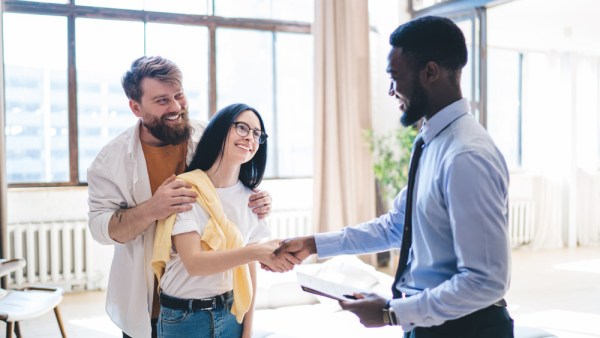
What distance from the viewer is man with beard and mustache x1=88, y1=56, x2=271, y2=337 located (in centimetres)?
175

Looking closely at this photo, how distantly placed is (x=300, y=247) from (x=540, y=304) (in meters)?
3.39

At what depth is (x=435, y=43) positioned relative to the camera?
126 centimetres

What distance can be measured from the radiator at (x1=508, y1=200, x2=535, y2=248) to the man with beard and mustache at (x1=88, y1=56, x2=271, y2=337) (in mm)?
5785

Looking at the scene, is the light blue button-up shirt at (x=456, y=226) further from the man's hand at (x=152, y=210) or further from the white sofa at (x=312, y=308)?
the white sofa at (x=312, y=308)

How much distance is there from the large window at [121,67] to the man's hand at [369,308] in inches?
170

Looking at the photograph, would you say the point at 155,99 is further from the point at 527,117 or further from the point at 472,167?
the point at 527,117

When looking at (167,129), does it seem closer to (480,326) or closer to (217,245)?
(217,245)

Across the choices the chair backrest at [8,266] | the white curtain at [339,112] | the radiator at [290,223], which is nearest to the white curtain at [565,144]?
the white curtain at [339,112]

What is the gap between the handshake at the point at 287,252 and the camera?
1.68 m

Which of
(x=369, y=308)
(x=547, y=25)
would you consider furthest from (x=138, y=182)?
(x=547, y=25)

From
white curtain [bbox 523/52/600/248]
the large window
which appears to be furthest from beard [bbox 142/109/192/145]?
white curtain [bbox 523/52/600/248]

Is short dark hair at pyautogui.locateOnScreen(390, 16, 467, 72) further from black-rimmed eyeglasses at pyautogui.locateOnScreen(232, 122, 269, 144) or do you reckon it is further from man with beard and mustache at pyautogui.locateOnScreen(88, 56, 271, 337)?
man with beard and mustache at pyautogui.locateOnScreen(88, 56, 271, 337)

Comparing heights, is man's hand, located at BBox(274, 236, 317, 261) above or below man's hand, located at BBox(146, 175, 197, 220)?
below

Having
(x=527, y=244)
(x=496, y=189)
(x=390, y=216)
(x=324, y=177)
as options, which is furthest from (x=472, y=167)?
(x=527, y=244)
